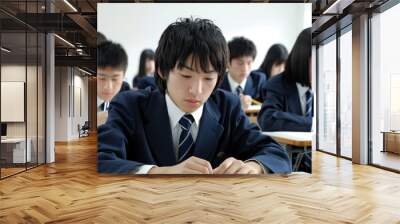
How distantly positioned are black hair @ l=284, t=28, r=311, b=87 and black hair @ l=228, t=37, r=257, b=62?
1.77 feet

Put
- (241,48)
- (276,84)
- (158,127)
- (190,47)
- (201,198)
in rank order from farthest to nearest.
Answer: (276,84), (241,48), (158,127), (190,47), (201,198)

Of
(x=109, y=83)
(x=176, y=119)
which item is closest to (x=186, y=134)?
(x=176, y=119)

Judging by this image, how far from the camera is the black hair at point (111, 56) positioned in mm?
5930

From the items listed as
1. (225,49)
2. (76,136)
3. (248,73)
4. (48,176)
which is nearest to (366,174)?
(248,73)

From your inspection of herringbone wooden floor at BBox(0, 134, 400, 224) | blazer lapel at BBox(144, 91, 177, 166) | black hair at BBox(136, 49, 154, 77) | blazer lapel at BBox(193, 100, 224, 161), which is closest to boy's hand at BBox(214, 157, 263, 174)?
herringbone wooden floor at BBox(0, 134, 400, 224)

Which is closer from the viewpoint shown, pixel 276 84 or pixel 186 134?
pixel 186 134

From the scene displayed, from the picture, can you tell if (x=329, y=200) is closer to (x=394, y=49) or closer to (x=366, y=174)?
(x=366, y=174)

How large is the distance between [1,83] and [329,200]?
4.77 m

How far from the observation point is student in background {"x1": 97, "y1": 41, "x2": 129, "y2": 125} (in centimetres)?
589

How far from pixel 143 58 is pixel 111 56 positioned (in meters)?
Result: 0.48

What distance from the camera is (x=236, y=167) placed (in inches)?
231

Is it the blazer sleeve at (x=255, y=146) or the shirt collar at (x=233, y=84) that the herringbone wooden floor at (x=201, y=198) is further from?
the shirt collar at (x=233, y=84)

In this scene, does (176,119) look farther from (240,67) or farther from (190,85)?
(240,67)

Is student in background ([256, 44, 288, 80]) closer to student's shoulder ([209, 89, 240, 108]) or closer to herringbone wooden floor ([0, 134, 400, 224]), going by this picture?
student's shoulder ([209, 89, 240, 108])
